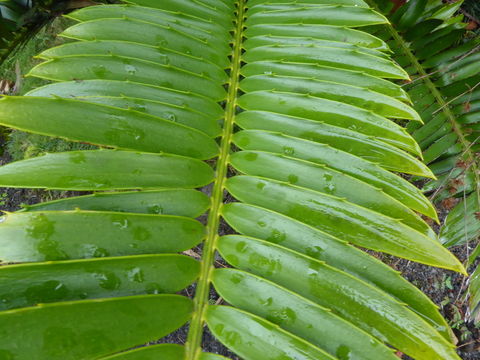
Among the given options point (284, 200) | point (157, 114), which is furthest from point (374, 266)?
point (157, 114)

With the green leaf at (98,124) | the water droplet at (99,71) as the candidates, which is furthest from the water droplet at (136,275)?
the water droplet at (99,71)

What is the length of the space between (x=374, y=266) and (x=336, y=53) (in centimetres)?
64

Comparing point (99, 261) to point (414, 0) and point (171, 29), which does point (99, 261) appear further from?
point (414, 0)

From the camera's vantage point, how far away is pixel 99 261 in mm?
566

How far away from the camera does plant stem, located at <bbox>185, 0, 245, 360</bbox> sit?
608mm

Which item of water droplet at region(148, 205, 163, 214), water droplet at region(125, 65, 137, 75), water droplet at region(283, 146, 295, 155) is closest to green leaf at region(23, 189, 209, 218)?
water droplet at region(148, 205, 163, 214)

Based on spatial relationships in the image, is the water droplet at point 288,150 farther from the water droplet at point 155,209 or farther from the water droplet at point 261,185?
the water droplet at point 155,209

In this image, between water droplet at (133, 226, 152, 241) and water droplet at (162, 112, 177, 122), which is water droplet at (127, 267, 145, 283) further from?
water droplet at (162, 112, 177, 122)

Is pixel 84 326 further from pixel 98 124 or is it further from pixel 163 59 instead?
pixel 163 59

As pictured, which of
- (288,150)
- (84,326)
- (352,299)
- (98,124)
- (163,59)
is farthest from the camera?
(163,59)

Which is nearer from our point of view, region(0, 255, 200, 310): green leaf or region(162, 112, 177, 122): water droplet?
region(0, 255, 200, 310): green leaf

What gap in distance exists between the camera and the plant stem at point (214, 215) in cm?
61

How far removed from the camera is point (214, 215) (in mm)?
780

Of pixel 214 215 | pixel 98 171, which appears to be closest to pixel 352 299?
pixel 214 215
